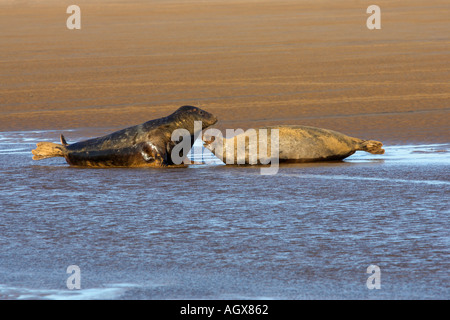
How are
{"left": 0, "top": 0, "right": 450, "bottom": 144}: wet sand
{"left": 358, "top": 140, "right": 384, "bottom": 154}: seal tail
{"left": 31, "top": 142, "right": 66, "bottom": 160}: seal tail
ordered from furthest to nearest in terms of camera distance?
1. {"left": 0, "top": 0, "right": 450, "bottom": 144}: wet sand
2. {"left": 31, "top": 142, "right": 66, "bottom": 160}: seal tail
3. {"left": 358, "top": 140, "right": 384, "bottom": 154}: seal tail

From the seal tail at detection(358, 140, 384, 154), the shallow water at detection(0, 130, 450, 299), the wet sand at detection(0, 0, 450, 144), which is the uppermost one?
the wet sand at detection(0, 0, 450, 144)

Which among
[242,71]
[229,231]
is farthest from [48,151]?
[242,71]

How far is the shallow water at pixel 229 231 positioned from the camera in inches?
191

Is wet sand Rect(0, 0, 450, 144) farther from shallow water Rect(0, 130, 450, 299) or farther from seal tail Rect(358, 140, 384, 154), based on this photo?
shallow water Rect(0, 130, 450, 299)

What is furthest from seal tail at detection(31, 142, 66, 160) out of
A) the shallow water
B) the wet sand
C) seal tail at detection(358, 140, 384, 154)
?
seal tail at detection(358, 140, 384, 154)

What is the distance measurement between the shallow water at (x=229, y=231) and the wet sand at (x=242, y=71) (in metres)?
2.88

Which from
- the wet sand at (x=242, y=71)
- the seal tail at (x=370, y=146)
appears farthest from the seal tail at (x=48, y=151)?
the seal tail at (x=370, y=146)

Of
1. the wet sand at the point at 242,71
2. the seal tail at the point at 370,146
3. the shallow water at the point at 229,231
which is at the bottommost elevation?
the shallow water at the point at 229,231

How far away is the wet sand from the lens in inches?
488

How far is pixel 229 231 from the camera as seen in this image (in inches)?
236

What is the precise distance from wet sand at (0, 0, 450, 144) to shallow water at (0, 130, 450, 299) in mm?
2877

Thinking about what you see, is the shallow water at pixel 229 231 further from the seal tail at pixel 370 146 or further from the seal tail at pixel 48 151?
the seal tail at pixel 48 151
